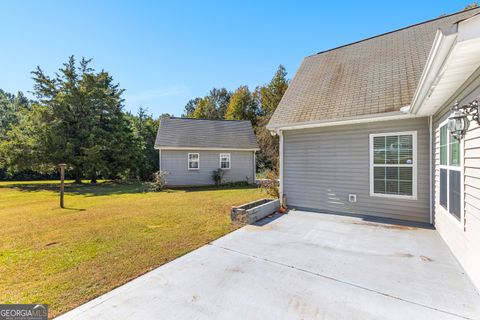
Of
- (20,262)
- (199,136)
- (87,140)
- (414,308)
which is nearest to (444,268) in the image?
(414,308)

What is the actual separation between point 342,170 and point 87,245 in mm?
6377

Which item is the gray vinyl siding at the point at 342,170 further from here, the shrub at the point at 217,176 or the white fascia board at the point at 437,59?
the shrub at the point at 217,176

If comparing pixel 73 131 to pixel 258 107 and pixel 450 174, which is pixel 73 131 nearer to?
pixel 450 174

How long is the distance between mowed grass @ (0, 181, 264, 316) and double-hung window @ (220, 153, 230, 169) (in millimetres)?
7716

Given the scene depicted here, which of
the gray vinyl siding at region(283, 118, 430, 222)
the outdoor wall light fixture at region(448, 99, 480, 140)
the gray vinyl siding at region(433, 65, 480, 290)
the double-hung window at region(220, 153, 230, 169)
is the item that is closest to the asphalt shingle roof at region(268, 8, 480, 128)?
the gray vinyl siding at region(283, 118, 430, 222)

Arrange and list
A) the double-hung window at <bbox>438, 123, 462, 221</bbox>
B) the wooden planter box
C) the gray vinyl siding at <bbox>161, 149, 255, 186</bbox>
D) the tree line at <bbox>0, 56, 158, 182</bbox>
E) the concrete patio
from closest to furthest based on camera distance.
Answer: the concrete patio → the double-hung window at <bbox>438, 123, 462, 221</bbox> → the wooden planter box → the gray vinyl siding at <bbox>161, 149, 255, 186</bbox> → the tree line at <bbox>0, 56, 158, 182</bbox>

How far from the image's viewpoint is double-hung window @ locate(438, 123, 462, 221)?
3.40 meters

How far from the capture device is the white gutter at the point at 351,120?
5.32 meters

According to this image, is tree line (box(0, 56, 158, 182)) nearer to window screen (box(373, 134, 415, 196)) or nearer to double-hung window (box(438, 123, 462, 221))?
window screen (box(373, 134, 415, 196))

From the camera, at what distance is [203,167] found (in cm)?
1502

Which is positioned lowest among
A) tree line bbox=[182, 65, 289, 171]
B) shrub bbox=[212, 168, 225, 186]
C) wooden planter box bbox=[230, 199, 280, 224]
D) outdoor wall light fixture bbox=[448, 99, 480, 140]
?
wooden planter box bbox=[230, 199, 280, 224]

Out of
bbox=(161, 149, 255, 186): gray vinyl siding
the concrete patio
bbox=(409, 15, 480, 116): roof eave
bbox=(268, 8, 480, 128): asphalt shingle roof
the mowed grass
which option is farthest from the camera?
bbox=(161, 149, 255, 186): gray vinyl siding

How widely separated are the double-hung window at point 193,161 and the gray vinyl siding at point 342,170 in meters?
8.81

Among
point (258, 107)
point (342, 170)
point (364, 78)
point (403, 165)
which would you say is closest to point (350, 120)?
point (342, 170)
